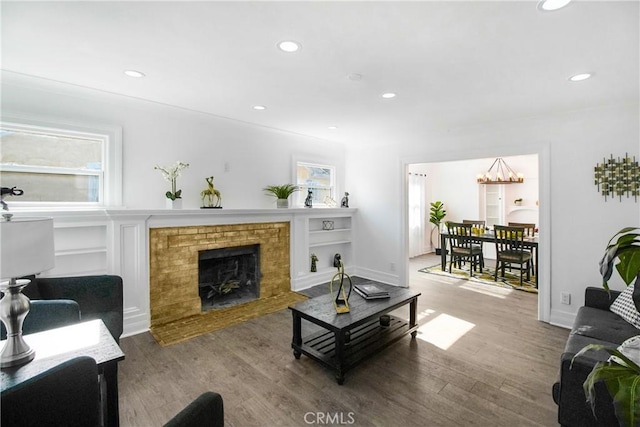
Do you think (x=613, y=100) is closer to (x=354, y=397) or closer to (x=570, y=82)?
(x=570, y=82)

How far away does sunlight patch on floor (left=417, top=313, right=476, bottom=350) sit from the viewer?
3.05m

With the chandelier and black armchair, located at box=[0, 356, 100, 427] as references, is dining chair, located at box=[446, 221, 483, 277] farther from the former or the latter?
black armchair, located at box=[0, 356, 100, 427]

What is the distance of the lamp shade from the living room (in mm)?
1270

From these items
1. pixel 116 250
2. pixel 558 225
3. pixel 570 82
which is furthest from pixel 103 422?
pixel 558 225

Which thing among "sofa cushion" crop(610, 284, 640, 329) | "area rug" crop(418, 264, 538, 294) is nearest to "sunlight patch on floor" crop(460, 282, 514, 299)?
"area rug" crop(418, 264, 538, 294)

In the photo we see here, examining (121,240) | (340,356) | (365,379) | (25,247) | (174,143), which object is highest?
(174,143)

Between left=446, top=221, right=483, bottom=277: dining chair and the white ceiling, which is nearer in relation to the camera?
the white ceiling

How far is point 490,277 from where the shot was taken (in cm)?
554

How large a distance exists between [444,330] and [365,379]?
4.41 feet

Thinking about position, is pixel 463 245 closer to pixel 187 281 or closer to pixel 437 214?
pixel 437 214

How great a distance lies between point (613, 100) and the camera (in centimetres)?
303

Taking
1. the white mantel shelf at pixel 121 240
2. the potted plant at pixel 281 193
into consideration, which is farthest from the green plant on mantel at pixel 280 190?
the white mantel shelf at pixel 121 240

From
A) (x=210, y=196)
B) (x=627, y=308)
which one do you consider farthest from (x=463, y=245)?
(x=210, y=196)

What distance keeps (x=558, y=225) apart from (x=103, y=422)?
14.6 feet
